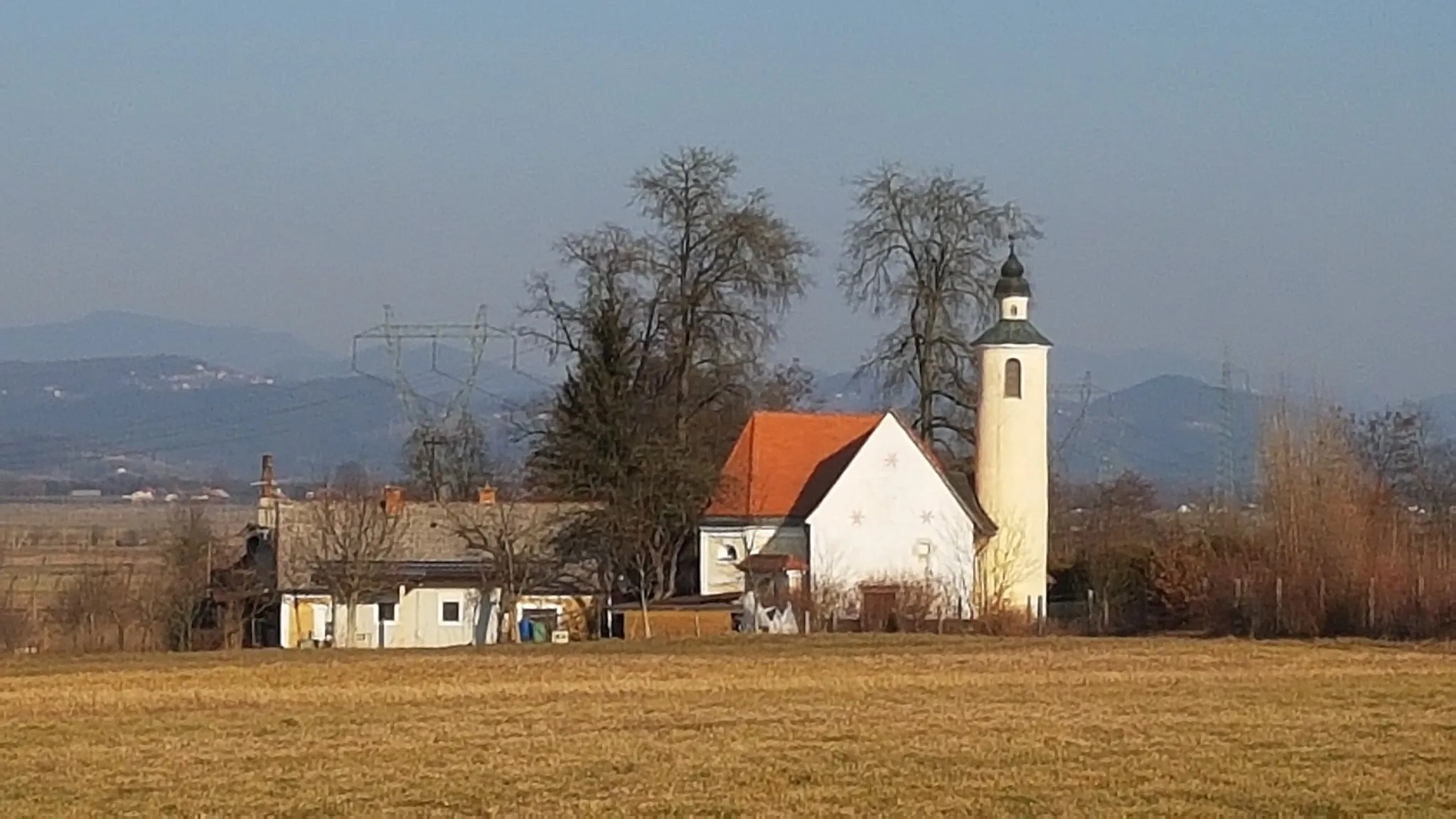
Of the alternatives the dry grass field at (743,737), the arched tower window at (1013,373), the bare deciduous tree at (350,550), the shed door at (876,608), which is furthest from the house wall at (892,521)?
the dry grass field at (743,737)

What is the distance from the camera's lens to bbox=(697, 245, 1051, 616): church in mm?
64688

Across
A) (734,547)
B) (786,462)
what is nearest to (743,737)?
(734,547)

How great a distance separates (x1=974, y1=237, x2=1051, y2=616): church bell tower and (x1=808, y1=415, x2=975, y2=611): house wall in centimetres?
177

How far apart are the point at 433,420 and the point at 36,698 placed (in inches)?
1979

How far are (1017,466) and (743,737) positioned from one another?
41.4m

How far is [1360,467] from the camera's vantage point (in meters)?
64.0

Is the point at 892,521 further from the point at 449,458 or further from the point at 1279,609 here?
the point at 449,458

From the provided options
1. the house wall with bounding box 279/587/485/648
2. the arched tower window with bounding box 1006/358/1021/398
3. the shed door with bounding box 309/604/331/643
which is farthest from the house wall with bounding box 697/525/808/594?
the shed door with bounding box 309/604/331/643

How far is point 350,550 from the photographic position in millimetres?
64812

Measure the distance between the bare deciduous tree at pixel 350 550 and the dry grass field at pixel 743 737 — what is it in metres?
19.9

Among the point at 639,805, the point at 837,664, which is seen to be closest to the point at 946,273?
the point at 837,664

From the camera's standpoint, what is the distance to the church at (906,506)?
212ft

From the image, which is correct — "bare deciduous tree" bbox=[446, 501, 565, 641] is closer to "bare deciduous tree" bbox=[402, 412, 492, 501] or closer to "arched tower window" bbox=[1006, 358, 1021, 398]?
"bare deciduous tree" bbox=[402, 412, 492, 501]

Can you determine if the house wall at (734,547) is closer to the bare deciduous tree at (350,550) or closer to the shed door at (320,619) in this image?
the bare deciduous tree at (350,550)
